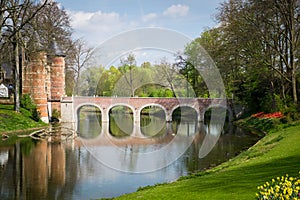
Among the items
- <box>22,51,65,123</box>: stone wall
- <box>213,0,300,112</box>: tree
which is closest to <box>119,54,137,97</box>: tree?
<box>22,51,65,123</box>: stone wall

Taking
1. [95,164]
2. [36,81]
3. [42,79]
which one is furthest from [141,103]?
[95,164]

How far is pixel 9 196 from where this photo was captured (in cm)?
1027

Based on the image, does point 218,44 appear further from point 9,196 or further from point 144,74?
point 9,196

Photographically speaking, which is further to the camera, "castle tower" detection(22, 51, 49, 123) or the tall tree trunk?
"castle tower" detection(22, 51, 49, 123)

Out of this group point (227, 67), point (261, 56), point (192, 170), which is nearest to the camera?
point (192, 170)

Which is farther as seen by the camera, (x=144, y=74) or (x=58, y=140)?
(x=144, y=74)

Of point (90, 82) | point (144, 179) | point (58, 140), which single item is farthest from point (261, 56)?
point (90, 82)

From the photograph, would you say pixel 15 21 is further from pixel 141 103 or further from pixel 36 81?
pixel 141 103

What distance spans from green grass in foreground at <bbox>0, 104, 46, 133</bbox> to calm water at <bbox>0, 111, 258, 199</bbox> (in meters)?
3.71

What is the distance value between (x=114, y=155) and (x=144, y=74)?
65.5 ft

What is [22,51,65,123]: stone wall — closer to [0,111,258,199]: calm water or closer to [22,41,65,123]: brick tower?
[22,41,65,123]: brick tower

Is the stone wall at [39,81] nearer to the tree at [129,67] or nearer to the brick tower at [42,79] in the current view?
the brick tower at [42,79]

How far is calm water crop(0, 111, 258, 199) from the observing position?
11.3 metres

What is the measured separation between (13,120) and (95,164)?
43.8 ft
